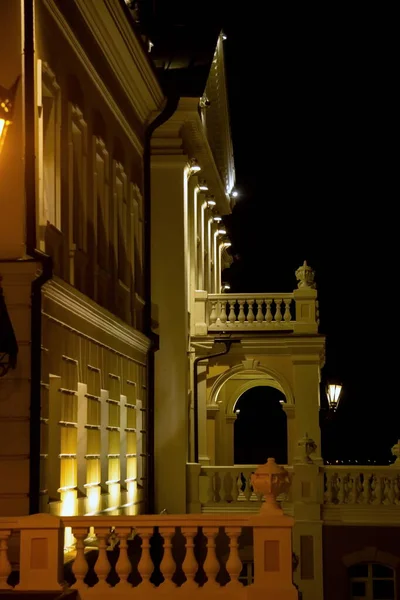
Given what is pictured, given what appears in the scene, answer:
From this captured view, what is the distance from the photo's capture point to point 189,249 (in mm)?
30594

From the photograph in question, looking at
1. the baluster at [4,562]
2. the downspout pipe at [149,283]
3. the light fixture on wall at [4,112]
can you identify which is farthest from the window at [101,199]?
the baluster at [4,562]

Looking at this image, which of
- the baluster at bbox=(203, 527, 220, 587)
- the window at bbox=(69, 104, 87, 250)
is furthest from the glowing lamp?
the baluster at bbox=(203, 527, 220, 587)

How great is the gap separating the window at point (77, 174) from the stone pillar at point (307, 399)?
9797 mm

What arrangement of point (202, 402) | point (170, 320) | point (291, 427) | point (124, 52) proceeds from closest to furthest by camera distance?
point (124, 52)
point (170, 320)
point (202, 402)
point (291, 427)

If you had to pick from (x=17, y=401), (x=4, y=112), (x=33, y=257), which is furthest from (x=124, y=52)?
(x=4, y=112)

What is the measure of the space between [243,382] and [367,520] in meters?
12.3

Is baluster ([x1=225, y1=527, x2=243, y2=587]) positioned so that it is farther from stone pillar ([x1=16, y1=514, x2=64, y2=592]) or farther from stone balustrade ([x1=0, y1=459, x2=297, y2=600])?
stone pillar ([x1=16, y1=514, x2=64, y2=592])

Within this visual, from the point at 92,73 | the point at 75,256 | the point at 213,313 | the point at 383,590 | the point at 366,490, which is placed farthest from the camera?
the point at 213,313

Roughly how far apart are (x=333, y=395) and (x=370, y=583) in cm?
390

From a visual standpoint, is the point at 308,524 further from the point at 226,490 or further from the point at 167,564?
the point at 167,564

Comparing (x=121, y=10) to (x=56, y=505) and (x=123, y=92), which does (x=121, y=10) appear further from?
(x=56, y=505)

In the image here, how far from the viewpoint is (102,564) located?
13711 mm

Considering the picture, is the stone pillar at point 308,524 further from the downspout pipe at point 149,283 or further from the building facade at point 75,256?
the building facade at point 75,256

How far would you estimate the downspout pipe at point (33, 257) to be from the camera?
16.2 meters
